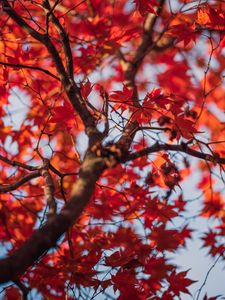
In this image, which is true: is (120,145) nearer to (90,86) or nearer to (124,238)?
(90,86)

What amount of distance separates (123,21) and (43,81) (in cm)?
155

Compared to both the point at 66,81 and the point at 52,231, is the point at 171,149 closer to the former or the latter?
the point at 66,81

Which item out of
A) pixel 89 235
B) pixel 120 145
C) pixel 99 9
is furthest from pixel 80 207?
pixel 99 9

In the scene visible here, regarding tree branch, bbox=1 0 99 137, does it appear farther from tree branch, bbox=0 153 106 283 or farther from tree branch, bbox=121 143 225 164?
tree branch, bbox=0 153 106 283

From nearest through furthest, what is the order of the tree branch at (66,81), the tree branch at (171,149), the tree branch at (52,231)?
the tree branch at (52,231) → the tree branch at (171,149) → the tree branch at (66,81)

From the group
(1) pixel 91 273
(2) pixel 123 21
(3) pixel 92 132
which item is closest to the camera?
(3) pixel 92 132

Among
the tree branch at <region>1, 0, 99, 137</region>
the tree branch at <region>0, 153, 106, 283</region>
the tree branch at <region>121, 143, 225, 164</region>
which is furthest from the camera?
the tree branch at <region>1, 0, 99, 137</region>

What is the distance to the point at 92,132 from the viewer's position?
219cm

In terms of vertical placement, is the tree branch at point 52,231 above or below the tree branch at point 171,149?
below

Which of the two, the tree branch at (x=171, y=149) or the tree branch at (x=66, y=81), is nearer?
the tree branch at (x=171, y=149)

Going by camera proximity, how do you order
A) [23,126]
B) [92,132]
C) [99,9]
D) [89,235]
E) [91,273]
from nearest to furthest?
[92,132], [91,273], [89,235], [23,126], [99,9]

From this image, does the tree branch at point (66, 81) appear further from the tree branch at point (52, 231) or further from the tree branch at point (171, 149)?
the tree branch at point (52, 231)

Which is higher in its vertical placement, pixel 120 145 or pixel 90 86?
pixel 90 86

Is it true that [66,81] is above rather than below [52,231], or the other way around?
above
